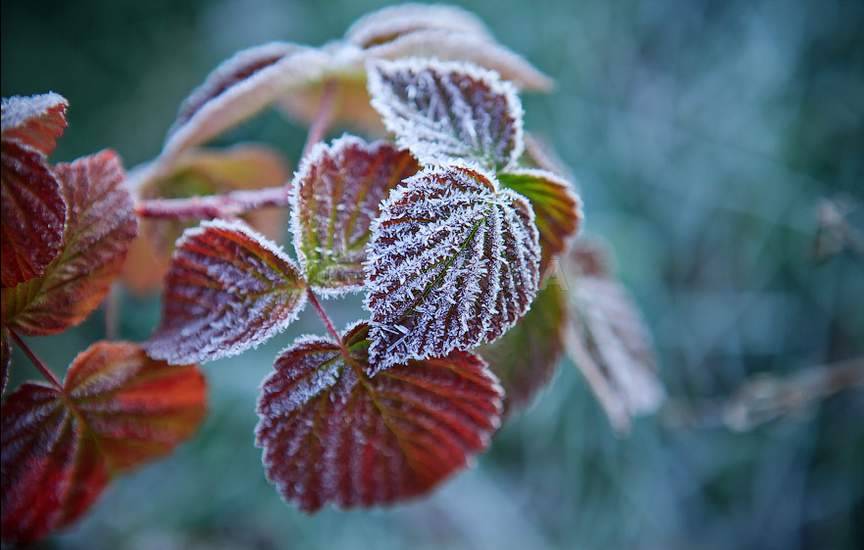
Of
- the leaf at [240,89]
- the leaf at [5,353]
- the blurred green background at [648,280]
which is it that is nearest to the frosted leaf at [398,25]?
the leaf at [240,89]

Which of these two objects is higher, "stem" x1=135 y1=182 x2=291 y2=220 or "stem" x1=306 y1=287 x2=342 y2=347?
"stem" x1=135 y1=182 x2=291 y2=220

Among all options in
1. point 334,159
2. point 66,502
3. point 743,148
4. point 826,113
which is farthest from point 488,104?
point 826,113

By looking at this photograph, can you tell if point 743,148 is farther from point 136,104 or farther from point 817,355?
point 136,104

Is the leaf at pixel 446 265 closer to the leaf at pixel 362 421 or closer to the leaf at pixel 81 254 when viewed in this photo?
the leaf at pixel 362 421

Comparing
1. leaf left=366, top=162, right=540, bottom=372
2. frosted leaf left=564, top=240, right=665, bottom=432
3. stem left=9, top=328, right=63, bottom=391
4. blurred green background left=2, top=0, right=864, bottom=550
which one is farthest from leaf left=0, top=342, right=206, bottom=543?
blurred green background left=2, top=0, right=864, bottom=550

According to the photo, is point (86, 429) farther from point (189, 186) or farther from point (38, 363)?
point (189, 186)

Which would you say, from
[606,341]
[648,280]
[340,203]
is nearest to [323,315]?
[340,203]

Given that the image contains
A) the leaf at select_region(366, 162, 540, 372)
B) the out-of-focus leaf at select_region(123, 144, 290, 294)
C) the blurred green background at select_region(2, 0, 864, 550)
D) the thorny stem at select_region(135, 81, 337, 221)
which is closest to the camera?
the leaf at select_region(366, 162, 540, 372)

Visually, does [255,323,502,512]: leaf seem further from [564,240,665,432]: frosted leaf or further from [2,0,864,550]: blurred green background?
[2,0,864,550]: blurred green background
